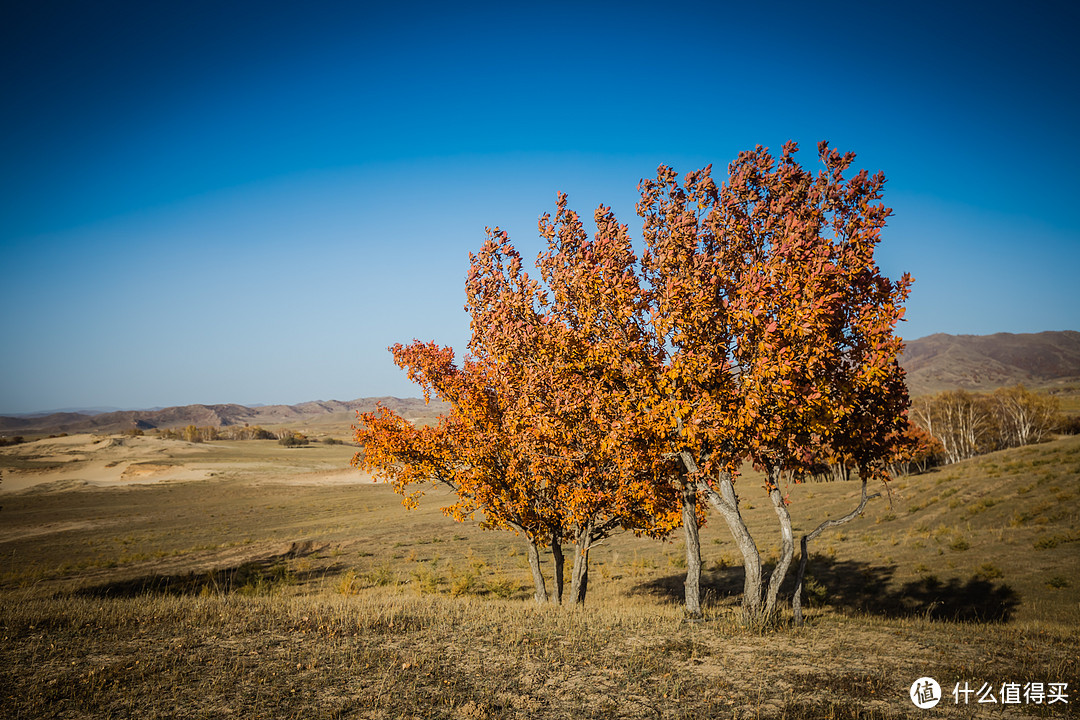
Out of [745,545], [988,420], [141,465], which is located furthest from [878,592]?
[141,465]

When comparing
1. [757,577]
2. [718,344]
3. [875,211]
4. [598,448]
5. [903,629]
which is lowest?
[903,629]

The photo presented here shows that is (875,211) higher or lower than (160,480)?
higher

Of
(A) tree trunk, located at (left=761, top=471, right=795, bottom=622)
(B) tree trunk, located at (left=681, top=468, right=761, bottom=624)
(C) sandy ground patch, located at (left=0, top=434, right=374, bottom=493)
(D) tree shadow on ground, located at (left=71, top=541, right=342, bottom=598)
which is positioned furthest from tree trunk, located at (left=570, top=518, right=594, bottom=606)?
(C) sandy ground patch, located at (left=0, top=434, right=374, bottom=493)

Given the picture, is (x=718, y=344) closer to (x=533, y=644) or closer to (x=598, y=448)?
(x=598, y=448)

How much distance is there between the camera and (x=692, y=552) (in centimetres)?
1321

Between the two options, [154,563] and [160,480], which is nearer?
[154,563]

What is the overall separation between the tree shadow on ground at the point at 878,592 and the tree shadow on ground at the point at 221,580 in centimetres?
1512

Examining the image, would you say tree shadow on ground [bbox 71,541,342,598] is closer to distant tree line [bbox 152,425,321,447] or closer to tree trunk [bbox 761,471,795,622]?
tree trunk [bbox 761,471,795,622]

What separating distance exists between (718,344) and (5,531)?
53.7 m

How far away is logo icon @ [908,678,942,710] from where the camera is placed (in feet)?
20.7

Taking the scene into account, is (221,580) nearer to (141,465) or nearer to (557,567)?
(557,567)

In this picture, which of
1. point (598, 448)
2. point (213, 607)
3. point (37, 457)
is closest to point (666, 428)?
point (598, 448)

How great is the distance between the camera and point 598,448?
12.2 metres

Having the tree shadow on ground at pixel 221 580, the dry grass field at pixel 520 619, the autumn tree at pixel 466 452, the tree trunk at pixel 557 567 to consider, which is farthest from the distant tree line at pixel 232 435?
the tree trunk at pixel 557 567
